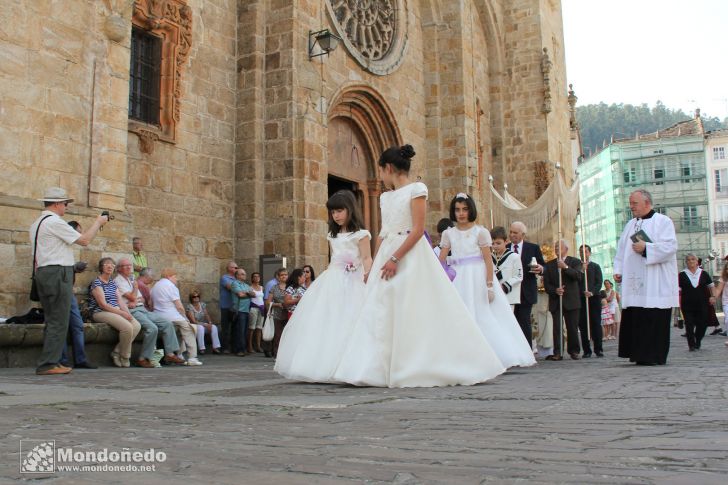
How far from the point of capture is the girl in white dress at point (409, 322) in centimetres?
532

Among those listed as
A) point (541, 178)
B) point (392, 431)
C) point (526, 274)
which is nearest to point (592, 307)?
point (526, 274)

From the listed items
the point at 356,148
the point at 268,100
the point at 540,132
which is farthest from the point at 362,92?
the point at 540,132

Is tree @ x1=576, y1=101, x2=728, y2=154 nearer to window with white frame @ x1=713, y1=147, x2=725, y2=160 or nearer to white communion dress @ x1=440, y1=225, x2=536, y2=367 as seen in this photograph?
window with white frame @ x1=713, y1=147, x2=725, y2=160

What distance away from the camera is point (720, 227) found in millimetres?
63312

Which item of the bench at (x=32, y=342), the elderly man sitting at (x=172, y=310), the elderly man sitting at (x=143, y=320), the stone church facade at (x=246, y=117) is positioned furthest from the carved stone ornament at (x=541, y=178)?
the bench at (x=32, y=342)

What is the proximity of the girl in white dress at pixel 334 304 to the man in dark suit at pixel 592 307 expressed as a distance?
5211mm

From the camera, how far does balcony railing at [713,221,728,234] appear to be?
63.2 m

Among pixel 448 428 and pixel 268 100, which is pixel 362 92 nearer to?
pixel 268 100

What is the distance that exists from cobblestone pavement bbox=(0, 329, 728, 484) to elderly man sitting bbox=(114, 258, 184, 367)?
11.8ft

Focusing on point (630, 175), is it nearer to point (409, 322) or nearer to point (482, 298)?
point (482, 298)

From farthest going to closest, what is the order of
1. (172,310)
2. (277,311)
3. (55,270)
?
(277,311), (172,310), (55,270)

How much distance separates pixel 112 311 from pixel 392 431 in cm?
652

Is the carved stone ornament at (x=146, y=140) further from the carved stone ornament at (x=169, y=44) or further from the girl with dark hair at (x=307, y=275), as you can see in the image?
the girl with dark hair at (x=307, y=275)

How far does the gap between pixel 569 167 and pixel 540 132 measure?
500cm
